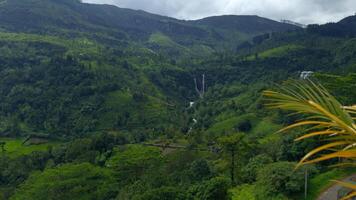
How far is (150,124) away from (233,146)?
62.4 m

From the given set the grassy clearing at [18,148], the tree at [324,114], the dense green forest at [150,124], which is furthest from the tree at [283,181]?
the grassy clearing at [18,148]

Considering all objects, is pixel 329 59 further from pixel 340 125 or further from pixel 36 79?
pixel 340 125

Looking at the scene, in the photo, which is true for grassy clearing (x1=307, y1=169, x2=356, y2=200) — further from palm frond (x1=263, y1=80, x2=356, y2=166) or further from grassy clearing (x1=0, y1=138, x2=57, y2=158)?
grassy clearing (x1=0, y1=138, x2=57, y2=158)

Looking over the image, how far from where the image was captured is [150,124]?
96750mm

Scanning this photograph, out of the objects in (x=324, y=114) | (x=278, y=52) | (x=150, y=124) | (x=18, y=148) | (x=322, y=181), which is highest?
(x=278, y=52)

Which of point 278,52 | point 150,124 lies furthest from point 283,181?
point 278,52

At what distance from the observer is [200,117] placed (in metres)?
102

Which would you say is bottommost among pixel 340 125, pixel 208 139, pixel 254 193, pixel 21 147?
pixel 21 147

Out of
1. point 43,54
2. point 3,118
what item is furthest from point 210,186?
point 43,54

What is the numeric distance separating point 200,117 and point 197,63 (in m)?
73.4

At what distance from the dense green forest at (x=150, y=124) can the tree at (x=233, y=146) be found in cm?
11

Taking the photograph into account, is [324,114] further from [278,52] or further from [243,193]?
[278,52]

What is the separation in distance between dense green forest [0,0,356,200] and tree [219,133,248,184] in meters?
0.11

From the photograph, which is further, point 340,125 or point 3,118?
point 3,118
